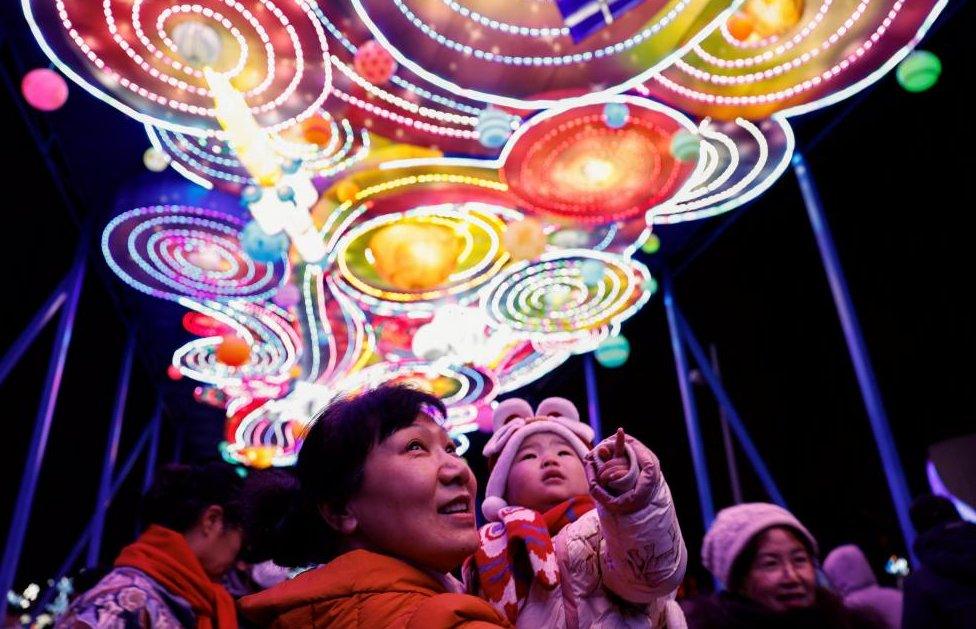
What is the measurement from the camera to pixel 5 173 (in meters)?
5.13

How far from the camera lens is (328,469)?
133 centimetres

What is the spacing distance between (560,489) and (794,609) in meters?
0.74

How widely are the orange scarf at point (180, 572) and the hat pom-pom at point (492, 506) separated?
2.61 feet

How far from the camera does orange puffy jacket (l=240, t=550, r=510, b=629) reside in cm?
94

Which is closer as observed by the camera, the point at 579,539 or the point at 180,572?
the point at 579,539

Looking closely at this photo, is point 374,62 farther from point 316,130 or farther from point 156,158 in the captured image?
point 156,158

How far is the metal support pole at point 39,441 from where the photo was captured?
4727 mm

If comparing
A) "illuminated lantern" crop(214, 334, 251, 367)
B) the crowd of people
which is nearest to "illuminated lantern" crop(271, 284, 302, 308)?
"illuminated lantern" crop(214, 334, 251, 367)

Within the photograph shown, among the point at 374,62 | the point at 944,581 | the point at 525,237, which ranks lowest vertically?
the point at 944,581

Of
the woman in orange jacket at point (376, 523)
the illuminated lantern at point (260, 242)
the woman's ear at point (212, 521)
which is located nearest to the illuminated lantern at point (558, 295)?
the illuminated lantern at point (260, 242)

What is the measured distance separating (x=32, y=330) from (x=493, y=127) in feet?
11.7

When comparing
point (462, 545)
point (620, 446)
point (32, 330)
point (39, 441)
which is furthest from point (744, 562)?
point (32, 330)

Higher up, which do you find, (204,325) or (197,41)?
(197,41)

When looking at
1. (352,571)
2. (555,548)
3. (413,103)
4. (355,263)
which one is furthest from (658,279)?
(352,571)
